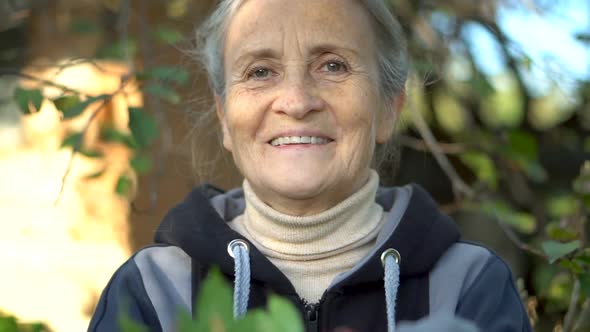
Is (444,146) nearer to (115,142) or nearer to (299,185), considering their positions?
(115,142)

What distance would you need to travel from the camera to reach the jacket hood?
2.11m

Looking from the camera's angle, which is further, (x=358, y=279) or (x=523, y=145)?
(x=523, y=145)

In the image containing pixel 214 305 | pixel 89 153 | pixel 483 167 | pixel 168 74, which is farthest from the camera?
pixel 483 167

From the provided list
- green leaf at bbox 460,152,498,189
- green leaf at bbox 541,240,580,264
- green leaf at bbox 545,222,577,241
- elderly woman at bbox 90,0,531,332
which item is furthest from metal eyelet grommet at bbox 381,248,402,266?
green leaf at bbox 460,152,498,189

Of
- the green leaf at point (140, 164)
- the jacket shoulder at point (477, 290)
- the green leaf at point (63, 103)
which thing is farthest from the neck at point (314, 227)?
the green leaf at point (140, 164)

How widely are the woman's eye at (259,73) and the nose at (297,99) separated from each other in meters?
0.07

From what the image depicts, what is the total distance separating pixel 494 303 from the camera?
2096 mm

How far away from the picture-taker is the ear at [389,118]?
240 centimetres

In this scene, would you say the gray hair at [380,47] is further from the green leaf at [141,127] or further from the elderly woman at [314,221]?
the green leaf at [141,127]

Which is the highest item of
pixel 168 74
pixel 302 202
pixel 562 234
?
pixel 168 74

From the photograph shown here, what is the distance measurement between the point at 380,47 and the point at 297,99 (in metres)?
0.34

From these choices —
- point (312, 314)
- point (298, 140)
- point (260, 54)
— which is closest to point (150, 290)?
point (312, 314)

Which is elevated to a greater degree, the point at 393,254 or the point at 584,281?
the point at 393,254

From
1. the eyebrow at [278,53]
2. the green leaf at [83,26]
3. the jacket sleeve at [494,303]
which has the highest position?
the green leaf at [83,26]
